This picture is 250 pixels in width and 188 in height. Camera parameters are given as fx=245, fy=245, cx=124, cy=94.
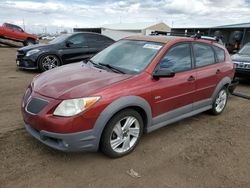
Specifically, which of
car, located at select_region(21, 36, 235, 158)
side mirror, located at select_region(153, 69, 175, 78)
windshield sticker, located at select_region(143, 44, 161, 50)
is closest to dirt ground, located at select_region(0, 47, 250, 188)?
car, located at select_region(21, 36, 235, 158)

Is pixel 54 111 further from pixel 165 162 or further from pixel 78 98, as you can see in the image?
pixel 165 162

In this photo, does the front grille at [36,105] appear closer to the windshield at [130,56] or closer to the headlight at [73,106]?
the headlight at [73,106]

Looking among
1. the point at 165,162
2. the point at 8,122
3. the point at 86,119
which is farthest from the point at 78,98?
the point at 8,122

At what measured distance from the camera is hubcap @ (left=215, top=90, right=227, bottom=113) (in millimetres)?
5078

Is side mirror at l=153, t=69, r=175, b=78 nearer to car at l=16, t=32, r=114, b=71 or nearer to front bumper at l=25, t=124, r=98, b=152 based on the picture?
front bumper at l=25, t=124, r=98, b=152

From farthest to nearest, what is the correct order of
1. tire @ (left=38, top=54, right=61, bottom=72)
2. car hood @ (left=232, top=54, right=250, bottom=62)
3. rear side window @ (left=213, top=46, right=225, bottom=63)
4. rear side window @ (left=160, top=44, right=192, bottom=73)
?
tire @ (left=38, top=54, right=61, bottom=72) < car hood @ (left=232, top=54, right=250, bottom=62) < rear side window @ (left=213, top=46, right=225, bottom=63) < rear side window @ (left=160, top=44, right=192, bottom=73)

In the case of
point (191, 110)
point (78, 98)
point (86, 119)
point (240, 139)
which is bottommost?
point (240, 139)

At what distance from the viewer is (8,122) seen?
4.20m

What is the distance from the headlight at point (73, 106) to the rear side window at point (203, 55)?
233 cm

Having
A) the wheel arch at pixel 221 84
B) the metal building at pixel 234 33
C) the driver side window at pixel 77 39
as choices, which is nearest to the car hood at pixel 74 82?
the wheel arch at pixel 221 84

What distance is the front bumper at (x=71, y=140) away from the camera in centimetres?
284

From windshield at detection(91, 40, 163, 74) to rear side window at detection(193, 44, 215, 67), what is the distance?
0.88 m

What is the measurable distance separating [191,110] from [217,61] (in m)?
1.28

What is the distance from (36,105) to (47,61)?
19.1ft
